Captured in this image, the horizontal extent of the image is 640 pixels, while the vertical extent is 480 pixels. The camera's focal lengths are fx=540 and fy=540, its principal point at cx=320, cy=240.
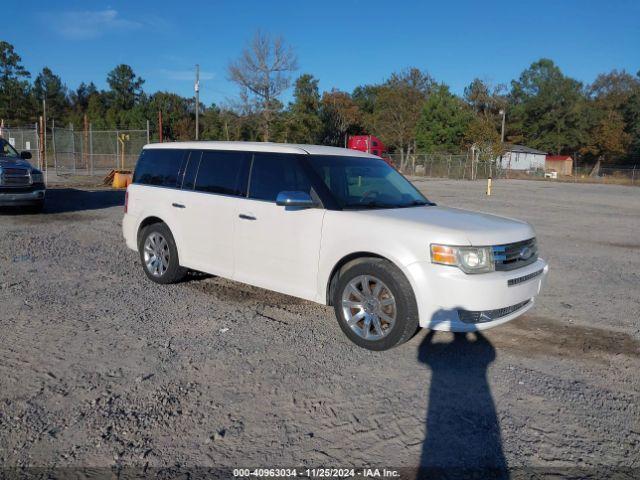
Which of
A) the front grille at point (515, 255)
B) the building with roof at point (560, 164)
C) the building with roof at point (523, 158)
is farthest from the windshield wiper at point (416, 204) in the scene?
the building with roof at point (560, 164)

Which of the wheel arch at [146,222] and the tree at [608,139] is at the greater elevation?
the tree at [608,139]

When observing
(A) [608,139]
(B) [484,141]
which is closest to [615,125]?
(A) [608,139]

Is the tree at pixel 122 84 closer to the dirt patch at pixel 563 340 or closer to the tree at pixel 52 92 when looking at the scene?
the tree at pixel 52 92

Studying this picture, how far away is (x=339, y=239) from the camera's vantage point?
195 inches

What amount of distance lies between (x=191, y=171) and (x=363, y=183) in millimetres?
2162

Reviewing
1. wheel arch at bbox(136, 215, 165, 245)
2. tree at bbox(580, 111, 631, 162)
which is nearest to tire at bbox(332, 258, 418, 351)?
wheel arch at bbox(136, 215, 165, 245)

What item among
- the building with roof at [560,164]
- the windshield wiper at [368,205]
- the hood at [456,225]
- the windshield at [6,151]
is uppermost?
the building with roof at [560,164]

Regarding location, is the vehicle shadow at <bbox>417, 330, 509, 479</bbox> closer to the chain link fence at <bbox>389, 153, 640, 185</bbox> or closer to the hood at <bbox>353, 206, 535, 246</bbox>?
the hood at <bbox>353, 206, 535, 246</bbox>

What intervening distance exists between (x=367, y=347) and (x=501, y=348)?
4.18 feet

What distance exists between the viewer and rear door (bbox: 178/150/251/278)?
593 centimetres

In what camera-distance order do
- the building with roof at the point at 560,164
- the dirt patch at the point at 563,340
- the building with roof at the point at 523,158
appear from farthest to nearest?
the building with roof at the point at 560,164 → the building with roof at the point at 523,158 → the dirt patch at the point at 563,340

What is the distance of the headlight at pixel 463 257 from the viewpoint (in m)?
4.41

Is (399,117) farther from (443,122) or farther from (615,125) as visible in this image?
(615,125)

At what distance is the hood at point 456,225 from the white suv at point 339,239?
0.04 feet
